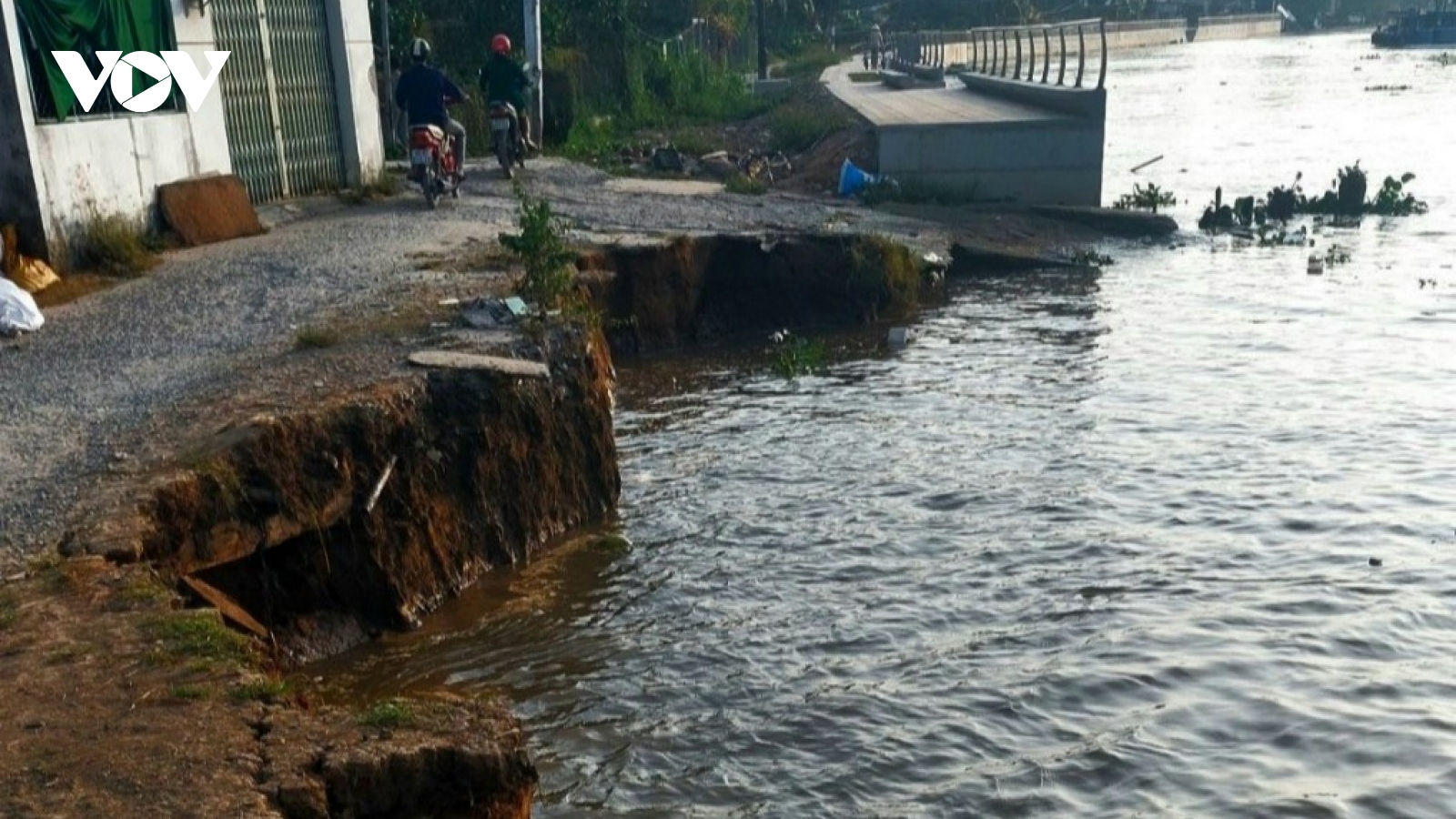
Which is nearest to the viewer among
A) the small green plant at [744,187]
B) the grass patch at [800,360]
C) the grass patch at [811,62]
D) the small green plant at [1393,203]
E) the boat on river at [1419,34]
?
the grass patch at [800,360]

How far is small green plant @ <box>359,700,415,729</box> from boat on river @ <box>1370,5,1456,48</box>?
75.1m

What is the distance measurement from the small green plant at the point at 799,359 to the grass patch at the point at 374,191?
4643 millimetres

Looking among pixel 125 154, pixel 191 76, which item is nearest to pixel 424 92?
pixel 191 76

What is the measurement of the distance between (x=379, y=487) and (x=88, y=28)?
6.22m

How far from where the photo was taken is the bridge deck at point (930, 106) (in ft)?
70.4

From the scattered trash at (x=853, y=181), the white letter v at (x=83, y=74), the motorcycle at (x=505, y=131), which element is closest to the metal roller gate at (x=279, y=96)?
the white letter v at (x=83, y=74)

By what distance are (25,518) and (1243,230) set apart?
18046 millimetres

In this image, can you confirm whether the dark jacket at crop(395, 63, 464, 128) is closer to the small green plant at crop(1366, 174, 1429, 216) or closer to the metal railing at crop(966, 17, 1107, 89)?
the metal railing at crop(966, 17, 1107, 89)

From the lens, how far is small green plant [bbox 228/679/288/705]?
16.7 ft

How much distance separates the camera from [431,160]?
1505cm

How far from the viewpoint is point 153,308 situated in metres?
10.6

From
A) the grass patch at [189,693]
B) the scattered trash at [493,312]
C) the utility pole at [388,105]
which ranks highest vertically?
the utility pole at [388,105]

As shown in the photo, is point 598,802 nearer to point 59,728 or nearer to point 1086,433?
point 59,728

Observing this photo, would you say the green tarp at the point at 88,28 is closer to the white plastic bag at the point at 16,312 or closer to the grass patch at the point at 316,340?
the white plastic bag at the point at 16,312
